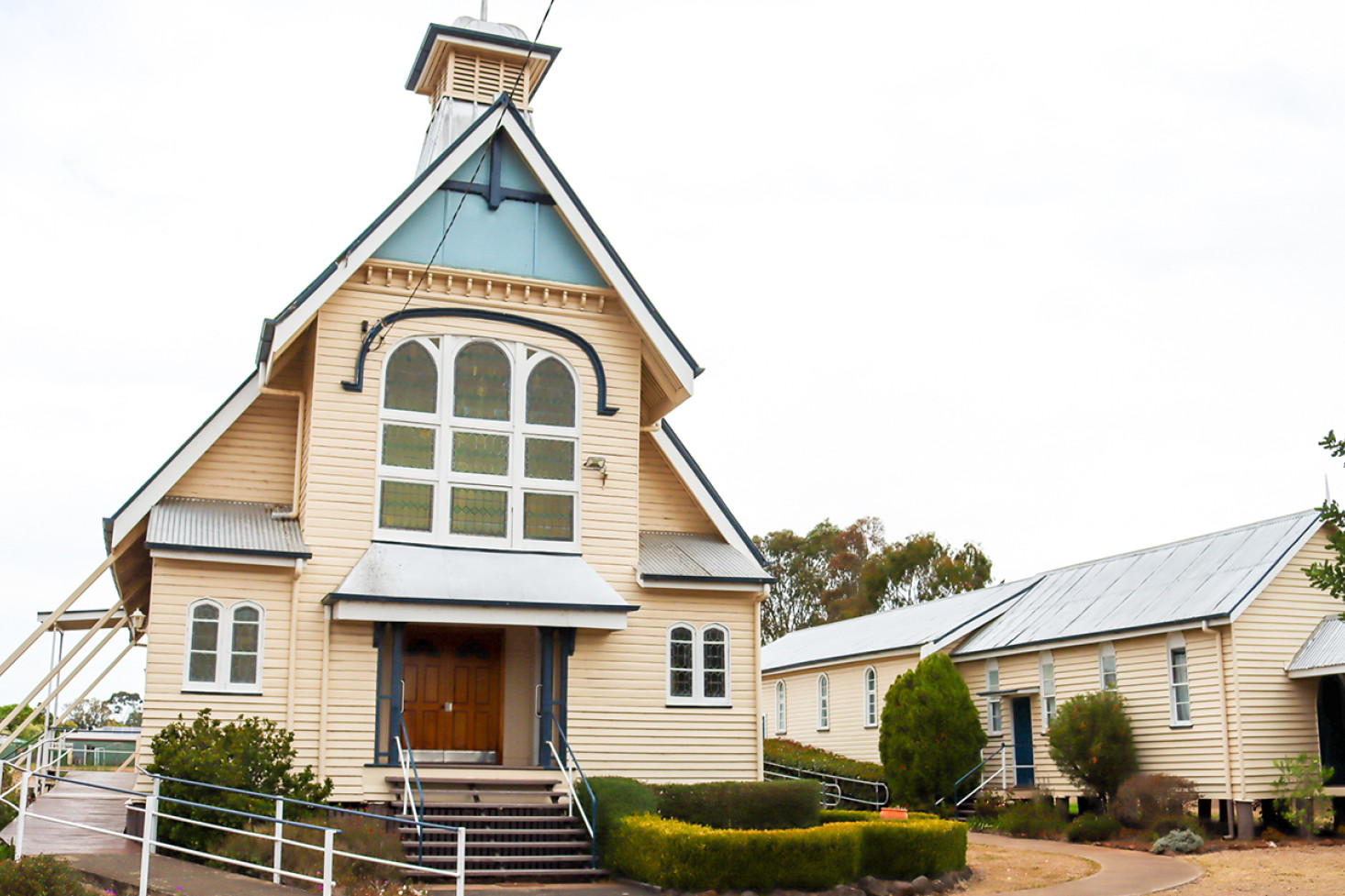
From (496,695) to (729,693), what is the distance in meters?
3.70

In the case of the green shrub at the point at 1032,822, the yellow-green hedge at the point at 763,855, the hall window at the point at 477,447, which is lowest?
the green shrub at the point at 1032,822

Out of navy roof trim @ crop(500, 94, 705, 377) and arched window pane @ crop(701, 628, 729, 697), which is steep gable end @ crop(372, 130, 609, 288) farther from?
arched window pane @ crop(701, 628, 729, 697)

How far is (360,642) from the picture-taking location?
18781mm

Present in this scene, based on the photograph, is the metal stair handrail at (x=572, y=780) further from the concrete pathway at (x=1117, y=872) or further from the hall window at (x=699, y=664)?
the concrete pathway at (x=1117, y=872)

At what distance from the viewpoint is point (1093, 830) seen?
24016mm

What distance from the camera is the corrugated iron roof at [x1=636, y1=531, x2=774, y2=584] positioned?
67.3ft

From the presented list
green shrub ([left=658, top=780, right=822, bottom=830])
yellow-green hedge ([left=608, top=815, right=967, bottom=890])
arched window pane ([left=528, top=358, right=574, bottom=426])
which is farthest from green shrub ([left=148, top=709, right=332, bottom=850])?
arched window pane ([left=528, top=358, right=574, bottom=426])

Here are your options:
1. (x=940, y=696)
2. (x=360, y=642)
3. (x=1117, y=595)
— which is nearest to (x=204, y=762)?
(x=360, y=642)

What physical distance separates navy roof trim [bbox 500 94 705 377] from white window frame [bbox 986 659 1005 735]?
14.4 metres

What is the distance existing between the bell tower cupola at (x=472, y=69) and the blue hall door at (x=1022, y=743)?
17.5m

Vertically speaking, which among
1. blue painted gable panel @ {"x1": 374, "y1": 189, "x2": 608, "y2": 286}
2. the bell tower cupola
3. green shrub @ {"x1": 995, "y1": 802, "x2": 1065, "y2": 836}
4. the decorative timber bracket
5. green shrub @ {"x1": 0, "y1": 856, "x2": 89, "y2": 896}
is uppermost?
the bell tower cupola

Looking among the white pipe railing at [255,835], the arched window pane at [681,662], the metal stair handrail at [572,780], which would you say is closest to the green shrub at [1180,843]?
the arched window pane at [681,662]

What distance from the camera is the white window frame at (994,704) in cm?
3095

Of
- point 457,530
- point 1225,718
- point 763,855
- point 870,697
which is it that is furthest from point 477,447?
point 870,697
